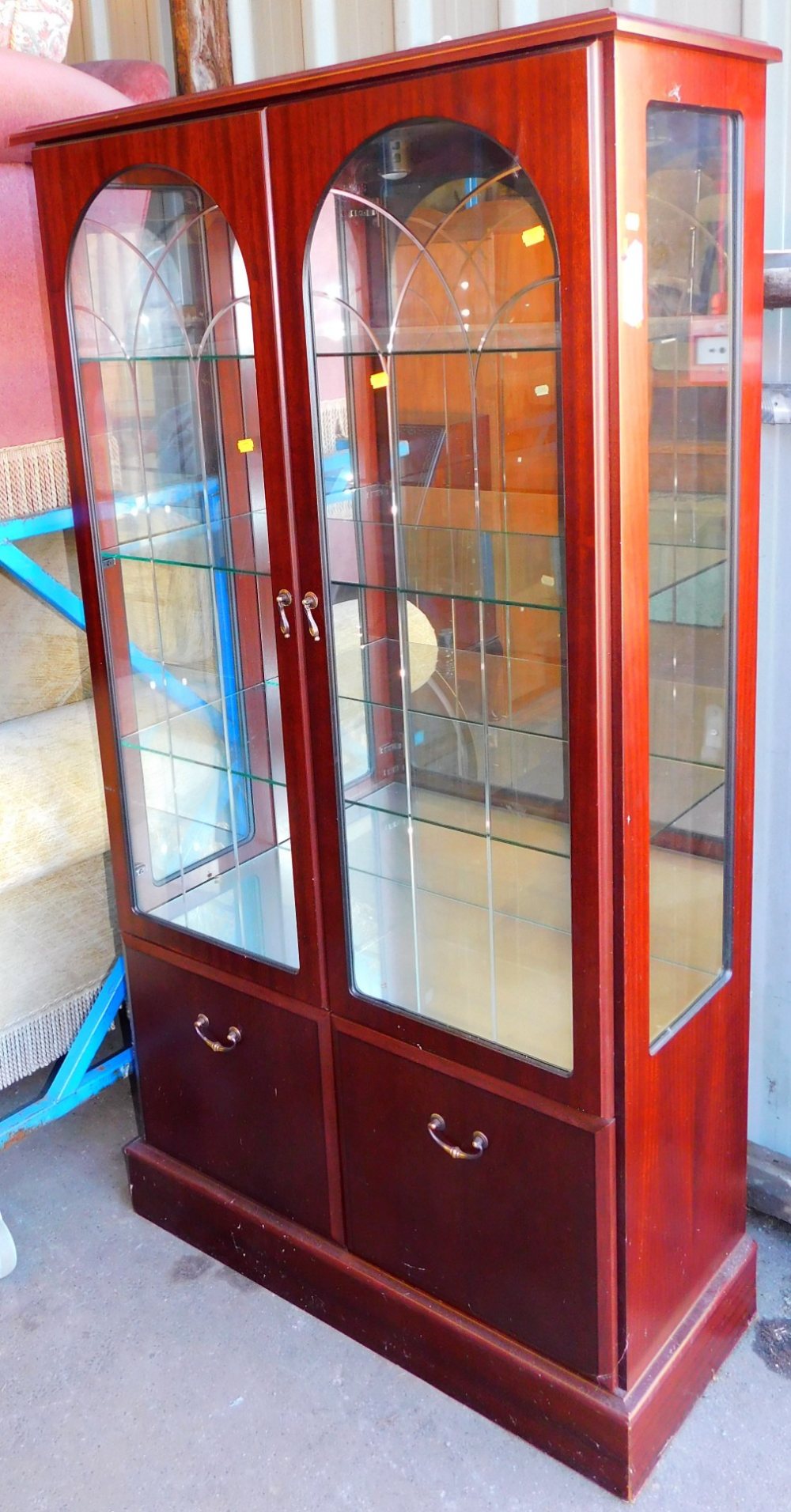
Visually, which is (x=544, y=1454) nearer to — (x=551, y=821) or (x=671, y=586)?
(x=551, y=821)

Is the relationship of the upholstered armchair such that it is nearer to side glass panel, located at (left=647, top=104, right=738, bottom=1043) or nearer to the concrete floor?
the concrete floor

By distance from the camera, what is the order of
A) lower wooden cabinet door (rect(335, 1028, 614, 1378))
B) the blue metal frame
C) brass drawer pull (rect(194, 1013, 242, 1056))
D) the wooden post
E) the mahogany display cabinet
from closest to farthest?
the mahogany display cabinet
lower wooden cabinet door (rect(335, 1028, 614, 1378))
brass drawer pull (rect(194, 1013, 242, 1056))
the wooden post
the blue metal frame

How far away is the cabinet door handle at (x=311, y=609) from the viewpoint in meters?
1.81

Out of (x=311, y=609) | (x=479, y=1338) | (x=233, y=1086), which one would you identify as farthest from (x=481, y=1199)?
(x=311, y=609)

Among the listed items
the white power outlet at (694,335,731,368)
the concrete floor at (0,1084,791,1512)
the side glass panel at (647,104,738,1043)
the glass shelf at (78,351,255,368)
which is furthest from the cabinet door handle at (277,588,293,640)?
the concrete floor at (0,1084,791,1512)

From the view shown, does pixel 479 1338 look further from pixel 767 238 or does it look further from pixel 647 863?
pixel 767 238

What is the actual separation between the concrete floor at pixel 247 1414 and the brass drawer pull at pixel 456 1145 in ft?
1.38

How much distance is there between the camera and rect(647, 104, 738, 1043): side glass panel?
1.53 m

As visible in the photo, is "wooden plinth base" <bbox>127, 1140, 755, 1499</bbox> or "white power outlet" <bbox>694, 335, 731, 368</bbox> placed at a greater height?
"white power outlet" <bbox>694, 335, 731, 368</bbox>

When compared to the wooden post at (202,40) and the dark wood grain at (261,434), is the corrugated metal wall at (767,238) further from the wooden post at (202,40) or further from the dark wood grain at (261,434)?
the dark wood grain at (261,434)

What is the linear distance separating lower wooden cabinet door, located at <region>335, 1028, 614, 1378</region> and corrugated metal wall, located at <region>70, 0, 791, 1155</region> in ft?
2.01

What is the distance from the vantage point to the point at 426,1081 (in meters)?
1.91

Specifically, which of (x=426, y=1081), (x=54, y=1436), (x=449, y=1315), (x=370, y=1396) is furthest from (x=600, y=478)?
(x=54, y=1436)

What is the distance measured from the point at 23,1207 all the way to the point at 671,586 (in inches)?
65.5
